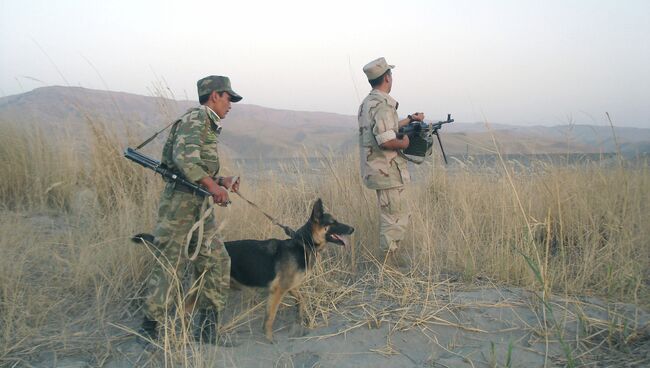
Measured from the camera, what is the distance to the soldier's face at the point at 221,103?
3.73 meters

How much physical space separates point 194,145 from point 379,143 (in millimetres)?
1986

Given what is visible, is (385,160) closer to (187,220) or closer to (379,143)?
(379,143)

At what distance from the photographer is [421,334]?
12.2 feet

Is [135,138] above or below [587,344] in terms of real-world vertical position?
above

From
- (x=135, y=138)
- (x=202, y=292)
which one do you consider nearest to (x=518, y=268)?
(x=202, y=292)

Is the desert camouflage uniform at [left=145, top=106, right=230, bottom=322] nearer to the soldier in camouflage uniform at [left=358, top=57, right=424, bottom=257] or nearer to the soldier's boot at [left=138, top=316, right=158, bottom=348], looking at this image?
the soldier's boot at [left=138, top=316, right=158, bottom=348]

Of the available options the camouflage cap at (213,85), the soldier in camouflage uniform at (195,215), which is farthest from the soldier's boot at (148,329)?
the camouflage cap at (213,85)

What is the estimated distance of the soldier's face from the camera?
3730mm

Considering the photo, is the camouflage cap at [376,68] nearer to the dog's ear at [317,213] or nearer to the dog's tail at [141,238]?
the dog's ear at [317,213]

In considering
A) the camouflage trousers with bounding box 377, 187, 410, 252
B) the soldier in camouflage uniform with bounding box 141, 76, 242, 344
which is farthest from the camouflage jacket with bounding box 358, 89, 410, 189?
the soldier in camouflage uniform with bounding box 141, 76, 242, 344

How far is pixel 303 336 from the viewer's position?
3850 millimetres

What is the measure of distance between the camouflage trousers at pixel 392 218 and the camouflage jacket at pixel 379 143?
0.11 metres

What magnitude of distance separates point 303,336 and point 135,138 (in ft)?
14.3

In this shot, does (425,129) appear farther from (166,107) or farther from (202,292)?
(166,107)
